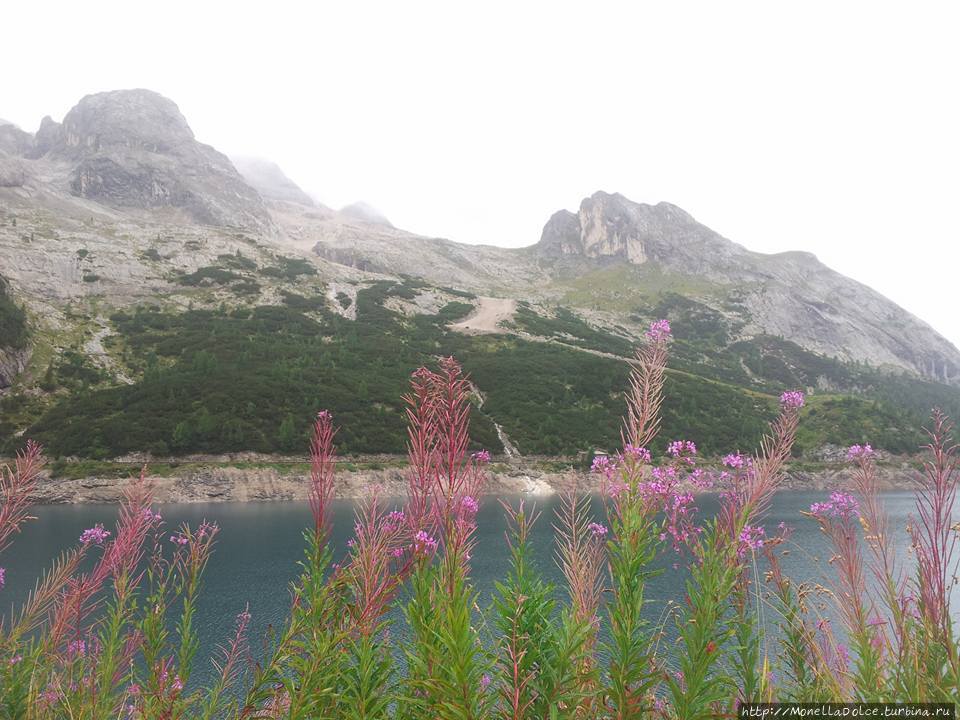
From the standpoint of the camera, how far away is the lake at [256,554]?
21156 millimetres

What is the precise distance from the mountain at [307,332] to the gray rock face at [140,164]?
0.78 metres

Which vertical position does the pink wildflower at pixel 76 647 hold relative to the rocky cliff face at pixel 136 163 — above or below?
below

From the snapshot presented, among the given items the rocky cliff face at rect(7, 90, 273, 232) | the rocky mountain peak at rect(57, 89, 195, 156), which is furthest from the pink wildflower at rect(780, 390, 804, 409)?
the rocky mountain peak at rect(57, 89, 195, 156)

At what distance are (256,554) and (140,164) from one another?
182240 millimetres

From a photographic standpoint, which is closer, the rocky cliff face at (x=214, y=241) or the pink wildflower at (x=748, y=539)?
the pink wildflower at (x=748, y=539)

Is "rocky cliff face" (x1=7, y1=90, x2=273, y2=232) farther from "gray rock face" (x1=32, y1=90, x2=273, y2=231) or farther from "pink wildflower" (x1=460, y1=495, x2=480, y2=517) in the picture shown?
"pink wildflower" (x1=460, y1=495, x2=480, y2=517)

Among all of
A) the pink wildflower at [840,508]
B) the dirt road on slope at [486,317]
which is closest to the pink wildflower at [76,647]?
the pink wildflower at [840,508]

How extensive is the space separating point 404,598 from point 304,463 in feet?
165

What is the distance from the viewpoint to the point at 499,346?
315 ft

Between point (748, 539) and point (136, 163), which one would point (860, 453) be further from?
point (136, 163)

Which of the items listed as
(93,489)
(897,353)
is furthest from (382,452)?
(897,353)

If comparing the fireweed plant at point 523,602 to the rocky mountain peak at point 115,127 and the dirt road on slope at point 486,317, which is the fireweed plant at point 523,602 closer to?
the dirt road on slope at point 486,317

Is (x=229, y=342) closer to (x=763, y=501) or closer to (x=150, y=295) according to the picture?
(x=150, y=295)

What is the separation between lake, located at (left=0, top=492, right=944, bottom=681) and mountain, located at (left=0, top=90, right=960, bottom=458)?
409 inches
